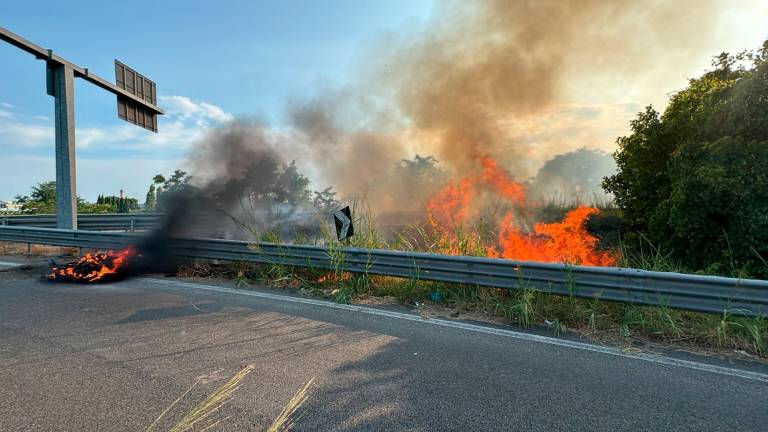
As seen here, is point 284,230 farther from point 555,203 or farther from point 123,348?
point 555,203

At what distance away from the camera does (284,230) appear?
8000 mm

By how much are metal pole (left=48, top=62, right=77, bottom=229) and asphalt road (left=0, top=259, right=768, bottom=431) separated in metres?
6.42

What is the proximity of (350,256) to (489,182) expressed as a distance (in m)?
7.45

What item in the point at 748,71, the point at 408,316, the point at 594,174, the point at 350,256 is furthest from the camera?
the point at 594,174

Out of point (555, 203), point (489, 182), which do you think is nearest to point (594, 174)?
point (555, 203)

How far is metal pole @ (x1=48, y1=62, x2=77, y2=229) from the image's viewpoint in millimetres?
9422

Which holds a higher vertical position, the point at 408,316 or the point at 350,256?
the point at 350,256

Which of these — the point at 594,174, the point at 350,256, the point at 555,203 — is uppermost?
the point at 594,174

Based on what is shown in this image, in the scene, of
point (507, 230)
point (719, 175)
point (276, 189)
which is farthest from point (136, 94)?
point (719, 175)

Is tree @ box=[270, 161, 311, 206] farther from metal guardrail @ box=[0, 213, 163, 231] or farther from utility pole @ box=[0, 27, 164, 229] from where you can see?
metal guardrail @ box=[0, 213, 163, 231]

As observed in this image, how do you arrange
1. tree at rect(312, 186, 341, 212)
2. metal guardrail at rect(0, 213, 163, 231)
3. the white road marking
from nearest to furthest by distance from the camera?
the white road marking → tree at rect(312, 186, 341, 212) → metal guardrail at rect(0, 213, 163, 231)

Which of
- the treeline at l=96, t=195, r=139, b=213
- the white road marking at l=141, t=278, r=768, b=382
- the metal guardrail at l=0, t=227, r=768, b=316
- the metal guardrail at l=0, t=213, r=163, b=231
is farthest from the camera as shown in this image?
the treeline at l=96, t=195, r=139, b=213

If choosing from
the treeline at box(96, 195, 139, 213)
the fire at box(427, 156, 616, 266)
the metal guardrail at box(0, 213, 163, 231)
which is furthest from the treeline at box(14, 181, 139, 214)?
the fire at box(427, 156, 616, 266)

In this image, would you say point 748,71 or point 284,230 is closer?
point 748,71
